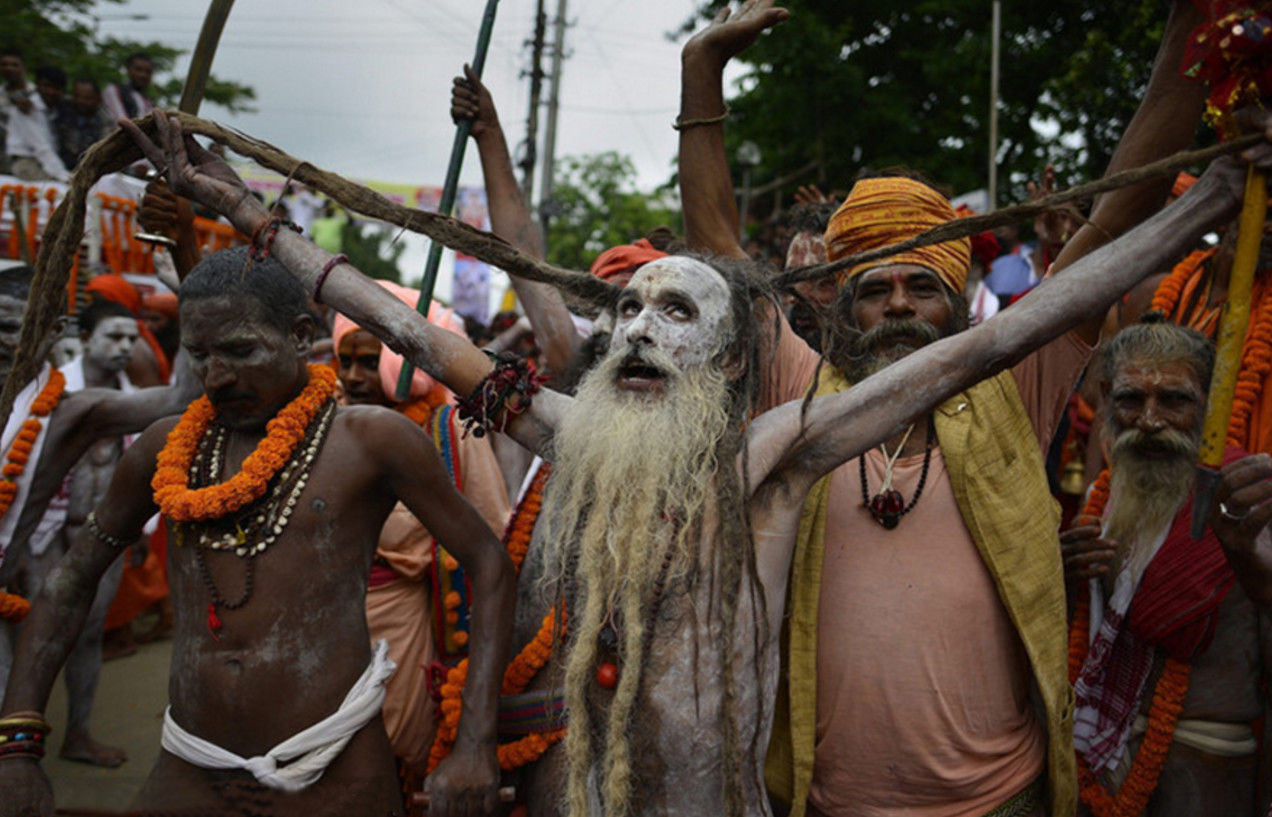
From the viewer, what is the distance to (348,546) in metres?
2.62

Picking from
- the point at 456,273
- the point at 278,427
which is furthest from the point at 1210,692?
the point at 456,273

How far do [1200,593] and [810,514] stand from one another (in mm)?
1146

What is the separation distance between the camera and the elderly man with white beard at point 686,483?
6.71ft

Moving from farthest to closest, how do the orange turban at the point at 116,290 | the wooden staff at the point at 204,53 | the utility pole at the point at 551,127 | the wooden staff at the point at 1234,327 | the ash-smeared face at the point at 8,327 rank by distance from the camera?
1. the utility pole at the point at 551,127
2. the orange turban at the point at 116,290
3. the ash-smeared face at the point at 8,327
4. the wooden staff at the point at 204,53
5. the wooden staff at the point at 1234,327

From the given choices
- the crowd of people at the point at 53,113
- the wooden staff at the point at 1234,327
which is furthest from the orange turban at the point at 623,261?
the crowd of people at the point at 53,113

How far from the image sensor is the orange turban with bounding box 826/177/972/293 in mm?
2609

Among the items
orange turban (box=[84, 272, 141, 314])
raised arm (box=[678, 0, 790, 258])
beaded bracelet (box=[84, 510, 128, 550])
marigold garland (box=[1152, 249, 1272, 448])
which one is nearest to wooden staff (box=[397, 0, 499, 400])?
raised arm (box=[678, 0, 790, 258])

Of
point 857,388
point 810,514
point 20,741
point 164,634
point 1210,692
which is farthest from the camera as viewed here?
point 164,634

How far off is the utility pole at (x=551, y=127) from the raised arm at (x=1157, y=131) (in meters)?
15.2

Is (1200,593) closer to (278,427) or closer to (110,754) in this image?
(278,427)

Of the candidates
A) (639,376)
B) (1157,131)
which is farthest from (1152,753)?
(639,376)

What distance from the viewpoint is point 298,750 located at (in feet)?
8.16

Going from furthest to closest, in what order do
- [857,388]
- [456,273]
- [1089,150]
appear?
[456,273]
[1089,150]
[857,388]

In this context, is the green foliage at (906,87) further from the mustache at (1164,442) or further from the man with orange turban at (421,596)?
the man with orange turban at (421,596)
